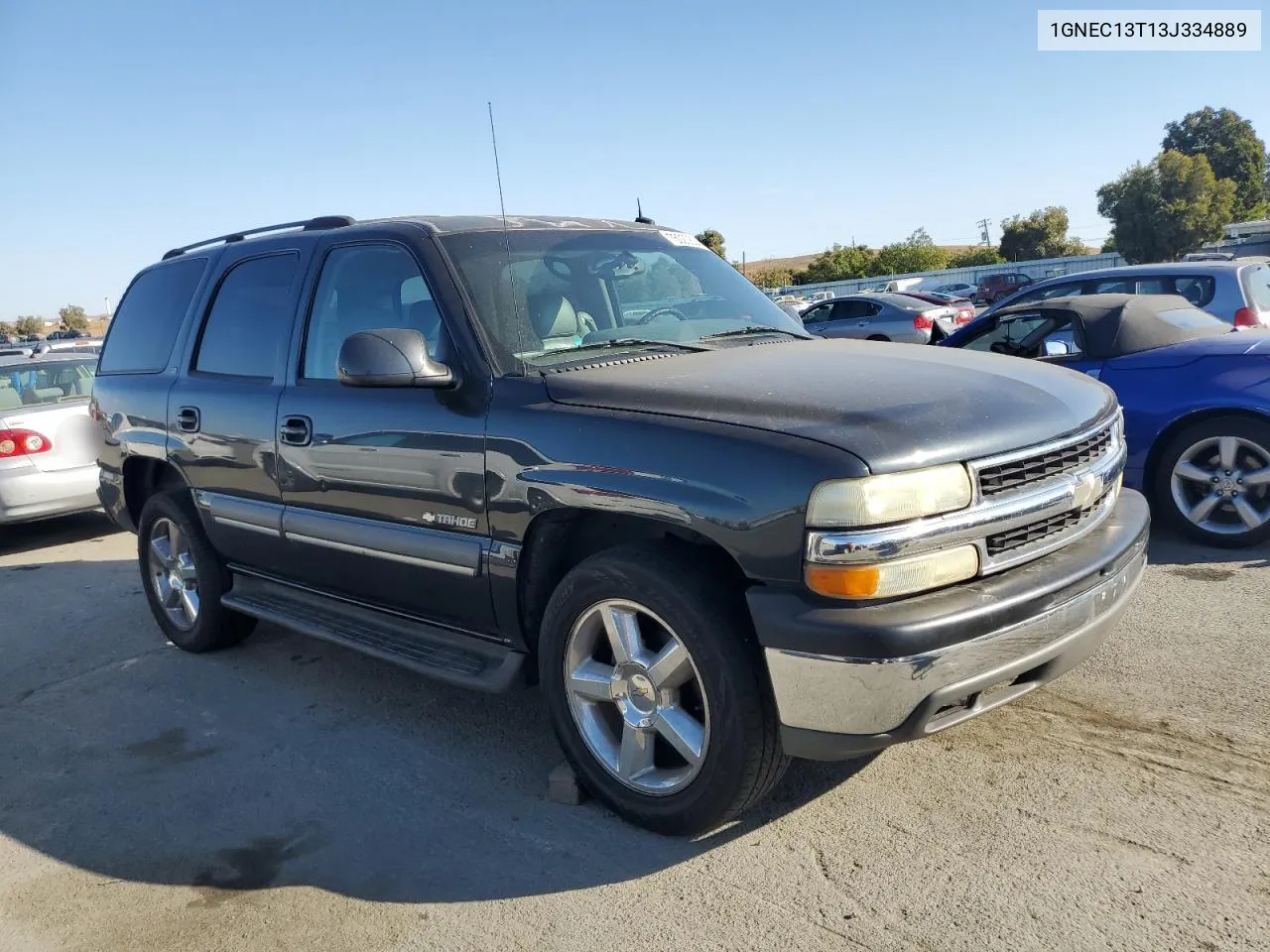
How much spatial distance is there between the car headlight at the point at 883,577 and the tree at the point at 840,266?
57163 millimetres

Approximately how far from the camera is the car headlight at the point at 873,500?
257cm

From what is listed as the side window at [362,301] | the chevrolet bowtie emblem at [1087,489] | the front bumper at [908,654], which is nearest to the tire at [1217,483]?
the chevrolet bowtie emblem at [1087,489]

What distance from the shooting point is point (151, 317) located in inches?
215

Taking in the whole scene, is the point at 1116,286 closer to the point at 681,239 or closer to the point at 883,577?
the point at 681,239

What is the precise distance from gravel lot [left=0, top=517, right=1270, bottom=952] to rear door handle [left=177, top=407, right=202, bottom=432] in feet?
4.21

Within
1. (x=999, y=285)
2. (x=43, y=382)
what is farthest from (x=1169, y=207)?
(x=43, y=382)

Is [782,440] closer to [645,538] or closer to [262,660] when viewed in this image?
[645,538]

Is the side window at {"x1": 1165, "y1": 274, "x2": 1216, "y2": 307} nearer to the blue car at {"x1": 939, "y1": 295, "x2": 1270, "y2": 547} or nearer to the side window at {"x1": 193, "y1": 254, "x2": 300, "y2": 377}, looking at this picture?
the blue car at {"x1": 939, "y1": 295, "x2": 1270, "y2": 547}

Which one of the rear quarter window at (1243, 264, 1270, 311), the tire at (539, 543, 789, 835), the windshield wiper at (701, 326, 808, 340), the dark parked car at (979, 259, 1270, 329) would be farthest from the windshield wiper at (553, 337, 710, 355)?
the rear quarter window at (1243, 264, 1270, 311)

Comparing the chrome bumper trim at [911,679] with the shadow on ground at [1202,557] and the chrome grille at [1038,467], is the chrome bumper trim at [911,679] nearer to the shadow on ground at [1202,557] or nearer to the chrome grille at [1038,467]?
the chrome grille at [1038,467]

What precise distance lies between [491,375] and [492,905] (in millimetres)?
1679

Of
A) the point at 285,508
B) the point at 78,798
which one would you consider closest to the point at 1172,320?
the point at 285,508

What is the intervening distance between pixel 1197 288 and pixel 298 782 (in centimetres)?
797

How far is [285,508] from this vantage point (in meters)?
4.29
